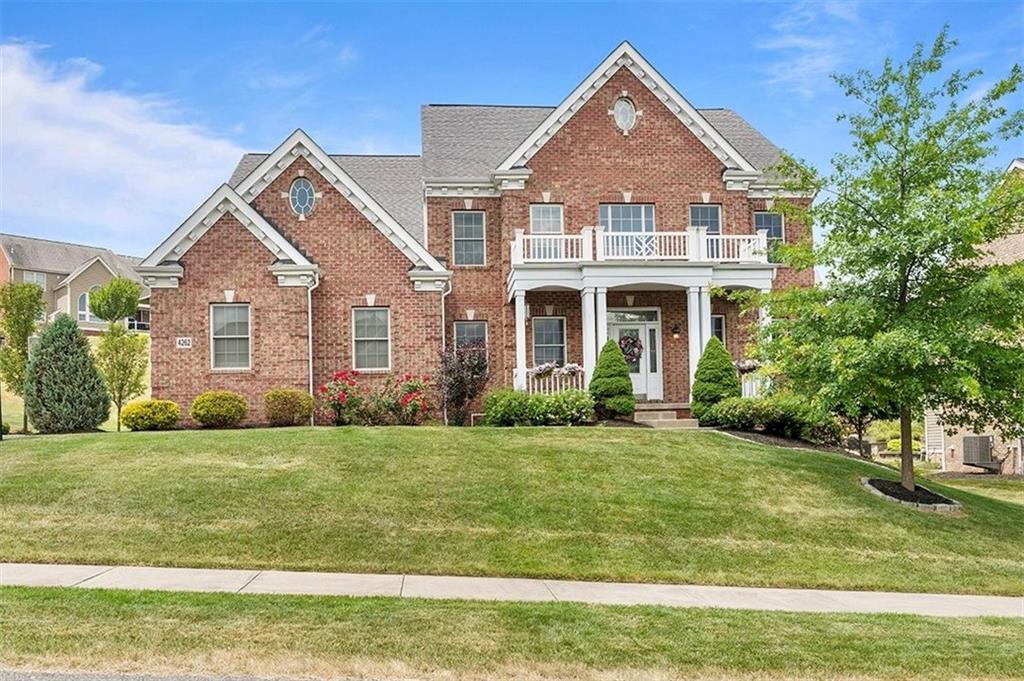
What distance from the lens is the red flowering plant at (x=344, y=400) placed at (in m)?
21.4

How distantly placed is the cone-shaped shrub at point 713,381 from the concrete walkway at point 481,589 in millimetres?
10677

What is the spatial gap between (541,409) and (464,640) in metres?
12.9

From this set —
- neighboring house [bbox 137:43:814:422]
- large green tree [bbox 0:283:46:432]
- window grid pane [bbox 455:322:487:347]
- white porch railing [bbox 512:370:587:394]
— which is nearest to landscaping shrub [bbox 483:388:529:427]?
white porch railing [bbox 512:370:587:394]

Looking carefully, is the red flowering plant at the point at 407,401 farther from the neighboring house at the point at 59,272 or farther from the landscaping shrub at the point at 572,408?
the neighboring house at the point at 59,272

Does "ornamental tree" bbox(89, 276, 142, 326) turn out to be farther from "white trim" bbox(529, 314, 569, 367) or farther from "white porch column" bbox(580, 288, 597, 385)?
"white porch column" bbox(580, 288, 597, 385)

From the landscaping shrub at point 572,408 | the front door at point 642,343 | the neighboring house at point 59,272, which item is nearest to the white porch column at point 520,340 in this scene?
the landscaping shrub at point 572,408

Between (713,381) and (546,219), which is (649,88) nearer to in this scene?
(546,219)

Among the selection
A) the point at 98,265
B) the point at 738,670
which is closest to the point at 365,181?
the point at 738,670

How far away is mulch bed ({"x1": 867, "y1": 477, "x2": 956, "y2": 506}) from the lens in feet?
50.6

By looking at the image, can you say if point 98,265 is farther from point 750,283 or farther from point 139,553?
point 139,553

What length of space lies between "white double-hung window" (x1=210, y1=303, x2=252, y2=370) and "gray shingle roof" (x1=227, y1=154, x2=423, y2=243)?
268 inches

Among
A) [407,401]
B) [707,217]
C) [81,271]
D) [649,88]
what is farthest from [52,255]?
[707,217]

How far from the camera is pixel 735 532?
13.0 meters

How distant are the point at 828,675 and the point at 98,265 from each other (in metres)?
66.3
